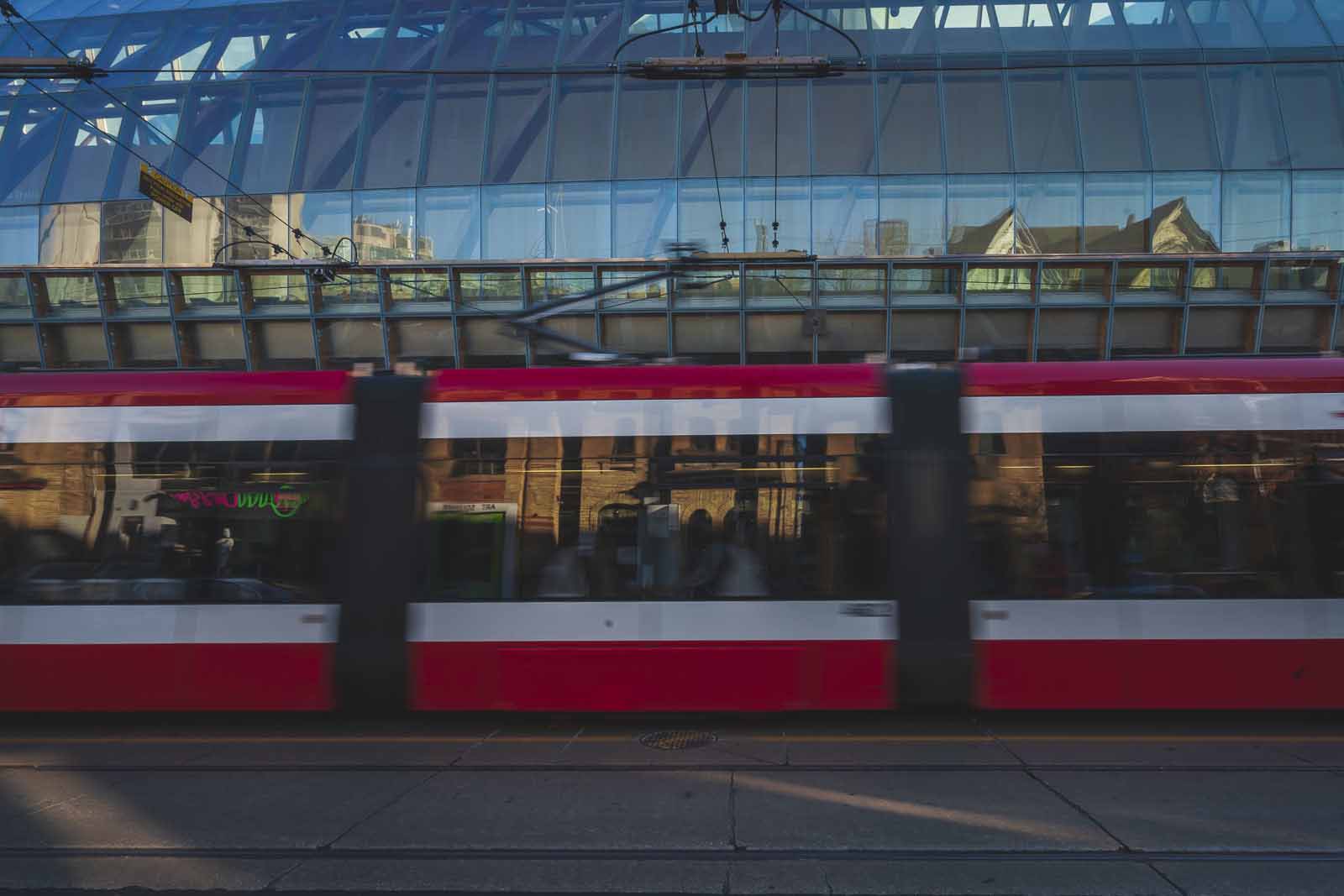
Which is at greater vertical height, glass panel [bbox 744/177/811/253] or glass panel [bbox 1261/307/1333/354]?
glass panel [bbox 744/177/811/253]

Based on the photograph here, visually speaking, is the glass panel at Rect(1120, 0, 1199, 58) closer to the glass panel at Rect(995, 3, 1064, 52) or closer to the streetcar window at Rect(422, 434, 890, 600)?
the glass panel at Rect(995, 3, 1064, 52)

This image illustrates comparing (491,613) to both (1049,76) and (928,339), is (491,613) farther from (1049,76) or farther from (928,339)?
(1049,76)

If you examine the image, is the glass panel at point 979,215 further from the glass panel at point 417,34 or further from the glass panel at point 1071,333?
the glass panel at point 417,34

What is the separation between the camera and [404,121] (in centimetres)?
1761

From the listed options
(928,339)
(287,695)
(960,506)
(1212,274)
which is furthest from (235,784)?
(1212,274)

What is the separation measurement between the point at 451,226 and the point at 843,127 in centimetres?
784

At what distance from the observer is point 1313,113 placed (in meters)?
16.3

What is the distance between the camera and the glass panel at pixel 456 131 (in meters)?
17.2

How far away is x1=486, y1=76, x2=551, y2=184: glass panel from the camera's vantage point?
17.1 m

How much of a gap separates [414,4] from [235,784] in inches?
704

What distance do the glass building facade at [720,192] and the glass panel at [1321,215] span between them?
47mm

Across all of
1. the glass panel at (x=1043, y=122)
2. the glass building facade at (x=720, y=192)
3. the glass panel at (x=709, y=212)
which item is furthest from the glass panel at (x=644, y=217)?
the glass panel at (x=1043, y=122)

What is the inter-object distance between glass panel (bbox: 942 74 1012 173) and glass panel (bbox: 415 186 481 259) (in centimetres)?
918

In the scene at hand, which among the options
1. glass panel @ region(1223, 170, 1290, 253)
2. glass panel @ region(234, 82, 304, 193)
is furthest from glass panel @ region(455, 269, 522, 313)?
glass panel @ region(1223, 170, 1290, 253)
